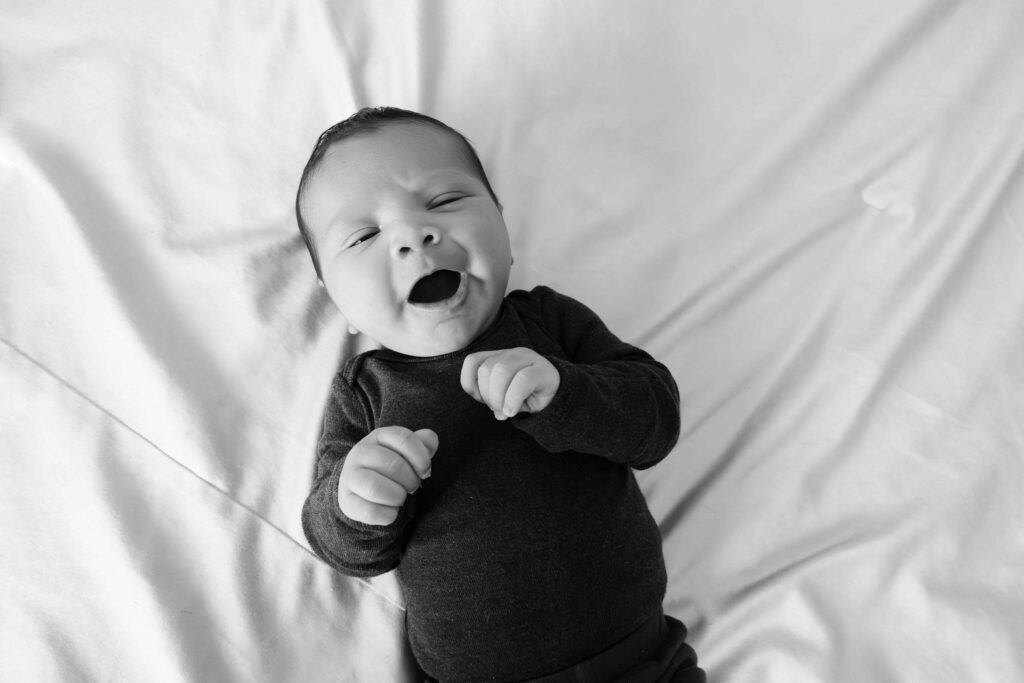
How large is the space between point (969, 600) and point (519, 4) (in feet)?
3.36

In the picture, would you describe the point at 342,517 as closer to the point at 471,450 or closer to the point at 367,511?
the point at 367,511

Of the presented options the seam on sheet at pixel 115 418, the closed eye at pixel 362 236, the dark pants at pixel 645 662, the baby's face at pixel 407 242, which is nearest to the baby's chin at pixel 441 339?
the baby's face at pixel 407 242

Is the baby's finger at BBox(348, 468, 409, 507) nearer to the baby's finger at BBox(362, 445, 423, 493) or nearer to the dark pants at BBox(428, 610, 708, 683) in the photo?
the baby's finger at BBox(362, 445, 423, 493)

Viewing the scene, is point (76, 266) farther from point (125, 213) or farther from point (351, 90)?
point (351, 90)

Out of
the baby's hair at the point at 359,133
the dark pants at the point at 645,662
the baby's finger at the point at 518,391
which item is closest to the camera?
the baby's finger at the point at 518,391

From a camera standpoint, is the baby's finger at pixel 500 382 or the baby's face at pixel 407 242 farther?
the baby's face at pixel 407 242

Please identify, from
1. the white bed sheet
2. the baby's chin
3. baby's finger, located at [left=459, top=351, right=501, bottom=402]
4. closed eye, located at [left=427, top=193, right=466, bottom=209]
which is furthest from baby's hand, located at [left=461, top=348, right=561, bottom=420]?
the white bed sheet

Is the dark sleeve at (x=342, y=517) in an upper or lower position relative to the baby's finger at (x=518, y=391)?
lower

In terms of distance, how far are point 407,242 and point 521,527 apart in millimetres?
326

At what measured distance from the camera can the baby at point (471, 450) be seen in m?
0.85

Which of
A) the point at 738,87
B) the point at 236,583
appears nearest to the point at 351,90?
the point at 738,87

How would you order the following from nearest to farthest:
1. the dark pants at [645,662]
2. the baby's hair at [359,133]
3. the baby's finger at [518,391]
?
1. the baby's finger at [518,391]
2. the dark pants at [645,662]
3. the baby's hair at [359,133]

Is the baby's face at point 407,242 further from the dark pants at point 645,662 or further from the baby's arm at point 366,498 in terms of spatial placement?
the dark pants at point 645,662

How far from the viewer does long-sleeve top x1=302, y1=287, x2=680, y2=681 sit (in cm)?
89
